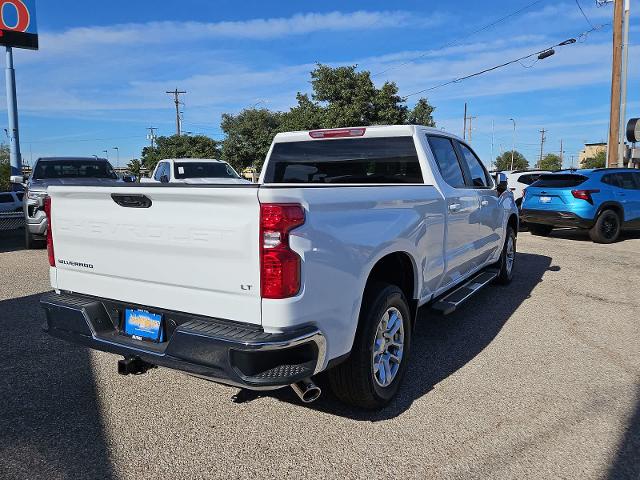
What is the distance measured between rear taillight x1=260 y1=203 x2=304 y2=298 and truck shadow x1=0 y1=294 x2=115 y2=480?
135cm

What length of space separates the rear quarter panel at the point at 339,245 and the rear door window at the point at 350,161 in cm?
100

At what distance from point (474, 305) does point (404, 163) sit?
2.38 metres

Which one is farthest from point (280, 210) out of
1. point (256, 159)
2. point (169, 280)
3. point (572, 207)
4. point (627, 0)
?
point (256, 159)

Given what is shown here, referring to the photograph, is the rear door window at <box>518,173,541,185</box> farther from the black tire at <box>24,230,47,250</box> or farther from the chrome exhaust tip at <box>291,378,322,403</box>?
the chrome exhaust tip at <box>291,378,322,403</box>

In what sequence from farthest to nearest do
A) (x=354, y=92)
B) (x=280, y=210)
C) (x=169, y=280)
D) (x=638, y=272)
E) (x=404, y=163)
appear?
(x=354, y=92) → (x=638, y=272) → (x=404, y=163) → (x=169, y=280) → (x=280, y=210)

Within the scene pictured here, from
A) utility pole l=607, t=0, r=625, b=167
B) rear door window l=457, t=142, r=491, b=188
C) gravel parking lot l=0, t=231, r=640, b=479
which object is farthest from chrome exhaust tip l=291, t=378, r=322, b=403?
utility pole l=607, t=0, r=625, b=167

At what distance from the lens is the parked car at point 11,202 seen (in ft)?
37.6

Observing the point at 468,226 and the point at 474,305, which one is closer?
the point at 468,226

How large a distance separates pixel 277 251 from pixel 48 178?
9.90 metres

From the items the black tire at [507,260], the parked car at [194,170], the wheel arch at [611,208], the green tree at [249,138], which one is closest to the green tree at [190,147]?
the green tree at [249,138]

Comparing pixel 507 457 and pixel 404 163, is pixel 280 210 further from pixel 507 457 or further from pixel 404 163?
pixel 404 163

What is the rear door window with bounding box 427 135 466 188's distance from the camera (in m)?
4.74

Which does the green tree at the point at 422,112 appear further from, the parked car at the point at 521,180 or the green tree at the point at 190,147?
the green tree at the point at 190,147

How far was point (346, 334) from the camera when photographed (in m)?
2.95
